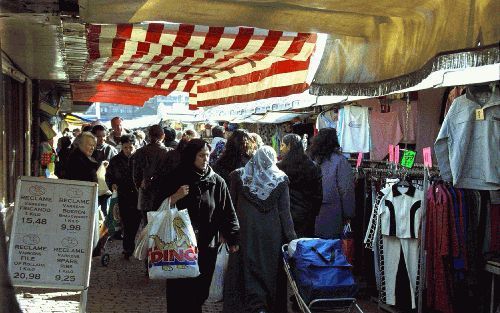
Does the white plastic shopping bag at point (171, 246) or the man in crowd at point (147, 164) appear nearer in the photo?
the white plastic shopping bag at point (171, 246)

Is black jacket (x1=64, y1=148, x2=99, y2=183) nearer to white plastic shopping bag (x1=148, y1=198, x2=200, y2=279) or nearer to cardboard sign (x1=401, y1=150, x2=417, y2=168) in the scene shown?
white plastic shopping bag (x1=148, y1=198, x2=200, y2=279)

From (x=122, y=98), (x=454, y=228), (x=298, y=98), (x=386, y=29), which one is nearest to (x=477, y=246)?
(x=454, y=228)

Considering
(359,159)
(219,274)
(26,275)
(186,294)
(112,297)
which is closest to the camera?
(26,275)

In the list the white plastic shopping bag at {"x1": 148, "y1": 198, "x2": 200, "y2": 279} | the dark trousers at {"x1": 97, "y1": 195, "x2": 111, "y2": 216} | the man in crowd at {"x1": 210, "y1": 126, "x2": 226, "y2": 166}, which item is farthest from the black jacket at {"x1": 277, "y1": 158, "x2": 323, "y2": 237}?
the dark trousers at {"x1": 97, "y1": 195, "x2": 111, "y2": 216}

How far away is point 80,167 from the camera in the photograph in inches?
379

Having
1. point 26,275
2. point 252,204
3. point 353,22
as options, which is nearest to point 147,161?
point 252,204

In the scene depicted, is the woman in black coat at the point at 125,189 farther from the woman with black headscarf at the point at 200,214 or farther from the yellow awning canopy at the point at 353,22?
the yellow awning canopy at the point at 353,22

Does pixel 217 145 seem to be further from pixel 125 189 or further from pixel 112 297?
pixel 112 297

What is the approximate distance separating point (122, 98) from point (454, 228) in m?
11.5

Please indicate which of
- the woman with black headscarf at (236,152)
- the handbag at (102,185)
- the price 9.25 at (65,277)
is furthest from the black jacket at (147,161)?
the price 9.25 at (65,277)

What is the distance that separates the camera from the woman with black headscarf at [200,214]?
6699 millimetres

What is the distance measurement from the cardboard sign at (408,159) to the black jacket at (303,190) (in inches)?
37.7

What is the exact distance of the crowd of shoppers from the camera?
22.1 ft

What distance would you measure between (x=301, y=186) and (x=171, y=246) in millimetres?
2280
